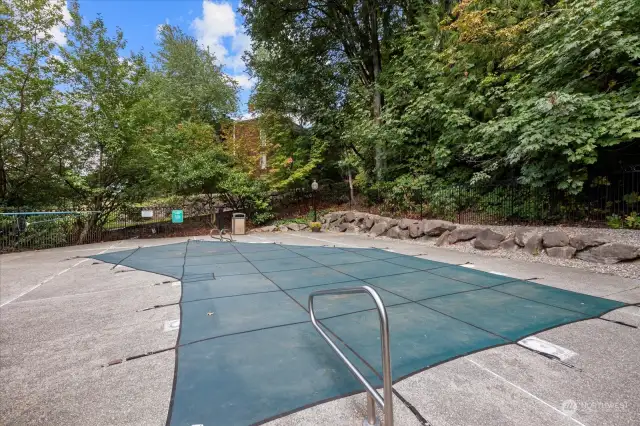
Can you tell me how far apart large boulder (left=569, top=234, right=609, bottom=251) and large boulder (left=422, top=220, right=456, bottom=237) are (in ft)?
8.21

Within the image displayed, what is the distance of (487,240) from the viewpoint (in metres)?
6.19

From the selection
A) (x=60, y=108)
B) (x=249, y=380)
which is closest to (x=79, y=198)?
(x=60, y=108)

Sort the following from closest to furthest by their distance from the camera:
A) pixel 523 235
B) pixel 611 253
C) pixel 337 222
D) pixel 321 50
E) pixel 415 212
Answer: pixel 611 253 < pixel 523 235 < pixel 415 212 < pixel 337 222 < pixel 321 50

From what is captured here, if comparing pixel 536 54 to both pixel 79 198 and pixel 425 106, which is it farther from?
pixel 79 198

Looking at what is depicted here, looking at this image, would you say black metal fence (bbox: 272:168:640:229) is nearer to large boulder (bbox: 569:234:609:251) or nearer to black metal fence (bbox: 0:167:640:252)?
black metal fence (bbox: 0:167:640:252)

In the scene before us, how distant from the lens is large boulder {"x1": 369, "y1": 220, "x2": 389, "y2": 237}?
9.33 metres

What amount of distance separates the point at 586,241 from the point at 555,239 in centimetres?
43

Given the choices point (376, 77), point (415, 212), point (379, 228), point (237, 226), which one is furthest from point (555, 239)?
point (237, 226)

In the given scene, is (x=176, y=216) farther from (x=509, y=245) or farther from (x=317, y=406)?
(x=317, y=406)

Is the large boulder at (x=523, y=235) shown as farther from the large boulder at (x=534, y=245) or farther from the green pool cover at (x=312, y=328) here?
the green pool cover at (x=312, y=328)

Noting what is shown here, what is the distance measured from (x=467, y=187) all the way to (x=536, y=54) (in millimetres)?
3305

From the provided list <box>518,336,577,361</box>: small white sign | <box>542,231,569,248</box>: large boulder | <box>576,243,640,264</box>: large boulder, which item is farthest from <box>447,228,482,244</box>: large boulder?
<box>518,336,577,361</box>: small white sign

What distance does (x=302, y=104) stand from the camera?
1318 cm

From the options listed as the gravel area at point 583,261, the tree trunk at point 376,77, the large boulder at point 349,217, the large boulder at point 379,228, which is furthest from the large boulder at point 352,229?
the gravel area at point 583,261
